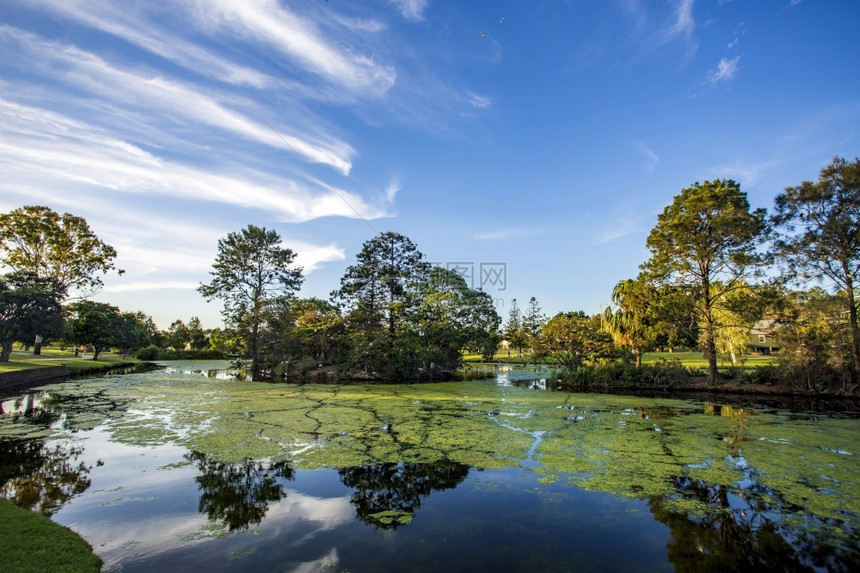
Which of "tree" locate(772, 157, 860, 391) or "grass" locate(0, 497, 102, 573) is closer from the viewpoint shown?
"grass" locate(0, 497, 102, 573)

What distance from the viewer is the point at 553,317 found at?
1213 inches

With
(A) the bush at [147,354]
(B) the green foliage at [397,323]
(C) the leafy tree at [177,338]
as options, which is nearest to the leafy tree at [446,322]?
(B) the green foliage at [397,323]

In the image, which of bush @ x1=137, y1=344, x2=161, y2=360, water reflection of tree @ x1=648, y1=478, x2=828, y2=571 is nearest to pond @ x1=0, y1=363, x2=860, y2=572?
water reflection of tree @ x1=648, y1=478, x2=828, y2=571

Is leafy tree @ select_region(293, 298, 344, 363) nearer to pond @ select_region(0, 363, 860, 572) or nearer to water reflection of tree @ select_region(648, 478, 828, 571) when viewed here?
pond @ select_region(0, 363, 860, 572)

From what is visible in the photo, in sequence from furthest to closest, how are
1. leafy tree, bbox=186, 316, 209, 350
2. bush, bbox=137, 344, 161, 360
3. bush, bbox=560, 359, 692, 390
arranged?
leafy tree, bbox=186, 316, 209, 350 → bush, bbox=137, 344, 161, 360 → bush, bbox=560, 359, 692, 390

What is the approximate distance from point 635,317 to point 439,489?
22704 millimetres

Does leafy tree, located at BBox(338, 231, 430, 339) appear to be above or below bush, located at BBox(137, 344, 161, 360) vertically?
above

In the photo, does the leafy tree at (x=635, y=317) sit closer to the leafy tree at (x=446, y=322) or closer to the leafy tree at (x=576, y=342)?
the leafy tree at (x=576, y=342)

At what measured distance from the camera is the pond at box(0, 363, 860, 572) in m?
4.44

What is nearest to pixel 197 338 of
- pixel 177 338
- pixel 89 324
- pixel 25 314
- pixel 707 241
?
pixel 177 338

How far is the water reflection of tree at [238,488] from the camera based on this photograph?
535cm

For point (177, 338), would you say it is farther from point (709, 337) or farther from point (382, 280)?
point (709, 337)

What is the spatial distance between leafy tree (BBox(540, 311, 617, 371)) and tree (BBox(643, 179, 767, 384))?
16.3 feet

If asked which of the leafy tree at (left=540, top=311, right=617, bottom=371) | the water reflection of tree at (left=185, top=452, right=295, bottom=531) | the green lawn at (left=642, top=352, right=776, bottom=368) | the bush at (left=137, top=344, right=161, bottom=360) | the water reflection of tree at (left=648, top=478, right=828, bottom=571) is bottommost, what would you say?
the bush at (left=137, top=344, right=161, bottom=360)
